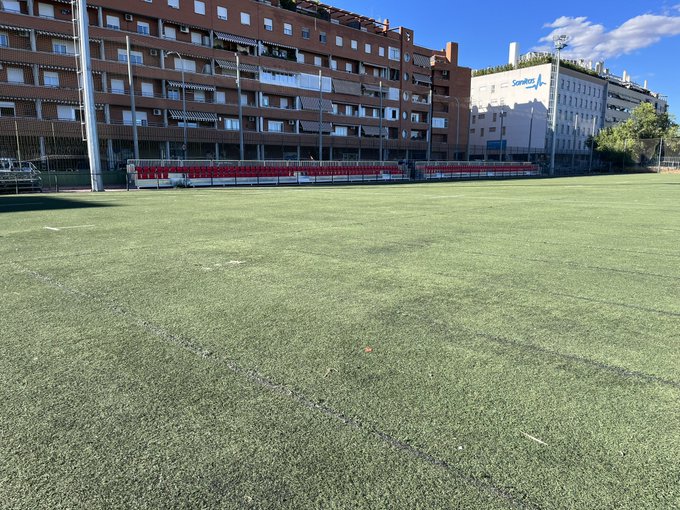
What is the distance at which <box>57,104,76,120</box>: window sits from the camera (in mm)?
46938

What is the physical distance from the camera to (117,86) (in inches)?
1939

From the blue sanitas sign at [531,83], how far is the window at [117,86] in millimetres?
75528

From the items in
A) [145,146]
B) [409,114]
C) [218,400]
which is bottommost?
[218,400]

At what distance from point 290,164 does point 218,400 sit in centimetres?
3634

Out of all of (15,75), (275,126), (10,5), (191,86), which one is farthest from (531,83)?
(15,75)

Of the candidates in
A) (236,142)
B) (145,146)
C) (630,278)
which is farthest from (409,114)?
(630,278)

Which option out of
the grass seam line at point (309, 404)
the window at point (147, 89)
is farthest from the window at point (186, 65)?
the grass seam line at point (309, 404)

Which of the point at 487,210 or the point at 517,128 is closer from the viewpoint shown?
the point at 487,210

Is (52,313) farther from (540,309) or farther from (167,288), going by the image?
(540,309)

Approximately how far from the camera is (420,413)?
2.77 meters

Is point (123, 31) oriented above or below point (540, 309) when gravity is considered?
above

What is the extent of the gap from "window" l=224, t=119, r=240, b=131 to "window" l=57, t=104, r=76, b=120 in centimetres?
1590

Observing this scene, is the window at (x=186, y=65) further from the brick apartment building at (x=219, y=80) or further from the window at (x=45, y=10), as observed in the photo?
the window at (x=45, y=10)

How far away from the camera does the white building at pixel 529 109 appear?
306 ft
